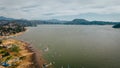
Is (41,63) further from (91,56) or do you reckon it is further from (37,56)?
(91,56)

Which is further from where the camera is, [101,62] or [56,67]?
[101,62]

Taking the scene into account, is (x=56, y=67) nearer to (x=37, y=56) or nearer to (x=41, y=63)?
(x=41, y=63)

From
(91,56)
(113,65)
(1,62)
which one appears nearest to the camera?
(113,65)

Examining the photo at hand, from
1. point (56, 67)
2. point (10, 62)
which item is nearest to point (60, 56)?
point (56, 67)

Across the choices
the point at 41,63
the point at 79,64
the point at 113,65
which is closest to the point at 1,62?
the point at 41,63

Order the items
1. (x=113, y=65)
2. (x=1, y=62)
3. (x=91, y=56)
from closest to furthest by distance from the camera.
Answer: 1. (x=113, y=65)
2. (x=1, y=62)
3. (x=91, y=56)

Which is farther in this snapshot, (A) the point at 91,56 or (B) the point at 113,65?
(A) the point at 91,56

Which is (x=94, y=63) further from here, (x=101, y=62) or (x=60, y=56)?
(x=60, y=56)
